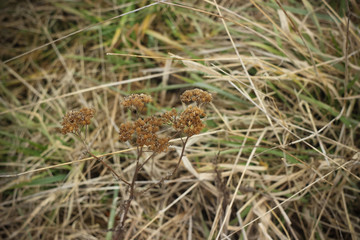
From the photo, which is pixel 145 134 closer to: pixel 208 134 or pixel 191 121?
pixel 191 121

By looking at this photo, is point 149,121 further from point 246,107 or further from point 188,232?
point 246,107

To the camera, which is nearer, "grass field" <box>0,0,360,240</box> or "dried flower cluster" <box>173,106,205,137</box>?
"dried flower cluster" <box>173,106,205,137</box>

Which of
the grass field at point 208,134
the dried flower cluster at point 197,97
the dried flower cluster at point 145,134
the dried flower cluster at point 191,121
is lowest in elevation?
the grass field at point 208,134

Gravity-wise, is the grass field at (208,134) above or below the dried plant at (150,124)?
below

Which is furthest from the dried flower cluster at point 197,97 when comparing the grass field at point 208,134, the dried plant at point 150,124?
the grass field at point 208,134

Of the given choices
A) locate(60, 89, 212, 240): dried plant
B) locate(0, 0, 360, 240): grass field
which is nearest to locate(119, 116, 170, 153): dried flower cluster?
locate(60, 89, 212, 240): dried plant

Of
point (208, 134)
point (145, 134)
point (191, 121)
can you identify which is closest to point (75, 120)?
point (145, 134)

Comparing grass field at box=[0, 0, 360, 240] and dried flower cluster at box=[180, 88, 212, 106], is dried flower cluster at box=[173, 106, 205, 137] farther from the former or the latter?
grass field at box=[0, 0, 360, 240]

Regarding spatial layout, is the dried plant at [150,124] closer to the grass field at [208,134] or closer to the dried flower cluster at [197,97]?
the dried flower cluster at [197,97]
